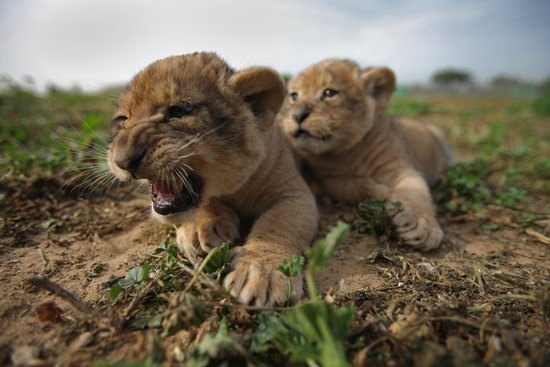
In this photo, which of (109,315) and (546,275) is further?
(546,275)

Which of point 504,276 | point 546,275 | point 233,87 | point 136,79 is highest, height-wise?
point 136,79

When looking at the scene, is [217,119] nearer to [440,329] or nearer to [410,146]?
[440,329]

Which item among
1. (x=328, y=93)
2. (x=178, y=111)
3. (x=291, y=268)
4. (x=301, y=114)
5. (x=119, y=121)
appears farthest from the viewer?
(x=328, y=93)

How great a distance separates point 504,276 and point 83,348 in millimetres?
2849

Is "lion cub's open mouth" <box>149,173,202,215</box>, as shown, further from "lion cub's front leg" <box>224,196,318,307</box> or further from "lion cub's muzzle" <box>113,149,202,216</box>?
"lion cub's front leg" <box>224,196,318,307</box>

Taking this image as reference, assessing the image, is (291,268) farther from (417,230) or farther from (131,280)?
(417,230)

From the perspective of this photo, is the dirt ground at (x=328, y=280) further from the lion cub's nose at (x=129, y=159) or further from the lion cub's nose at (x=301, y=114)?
the lion cub's nose at (x=301, y=114)

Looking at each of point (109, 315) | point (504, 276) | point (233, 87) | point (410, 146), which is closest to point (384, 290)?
point (504, 276)

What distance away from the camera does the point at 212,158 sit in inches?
105

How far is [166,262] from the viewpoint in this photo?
8.18 feet

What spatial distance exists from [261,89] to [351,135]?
186cm

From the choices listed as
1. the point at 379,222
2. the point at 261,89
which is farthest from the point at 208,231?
the point at 379,222

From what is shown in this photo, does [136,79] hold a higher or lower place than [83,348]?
higher

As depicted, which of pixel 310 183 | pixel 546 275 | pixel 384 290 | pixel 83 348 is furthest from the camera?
pixel 310 183
